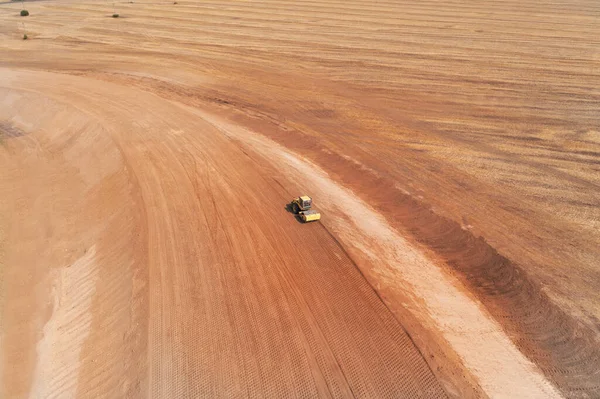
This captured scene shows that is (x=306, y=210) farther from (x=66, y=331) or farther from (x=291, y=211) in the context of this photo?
(x=66, y=331)

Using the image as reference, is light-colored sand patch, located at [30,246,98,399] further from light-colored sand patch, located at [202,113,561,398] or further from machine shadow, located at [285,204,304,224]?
light-colored sand patch, located at [202,113,561,398]

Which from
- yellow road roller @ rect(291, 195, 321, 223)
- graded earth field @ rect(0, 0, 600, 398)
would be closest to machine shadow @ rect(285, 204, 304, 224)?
yellow road roller @ rect(291, 195, 321, 223)

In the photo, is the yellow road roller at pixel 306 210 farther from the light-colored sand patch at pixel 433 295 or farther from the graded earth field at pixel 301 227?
the light-colored sand patch at pixel 433 295

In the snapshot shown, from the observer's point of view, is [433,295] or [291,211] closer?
[433,295]

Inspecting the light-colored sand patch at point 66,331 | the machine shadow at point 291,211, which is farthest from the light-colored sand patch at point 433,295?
the light-colored sand patch at point 66,331

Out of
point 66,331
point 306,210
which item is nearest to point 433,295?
point 306,210

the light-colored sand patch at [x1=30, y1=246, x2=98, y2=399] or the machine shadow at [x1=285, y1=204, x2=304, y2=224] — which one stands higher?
the machine shadow at [x1=285, y1=204, x2=304, y2=224]
